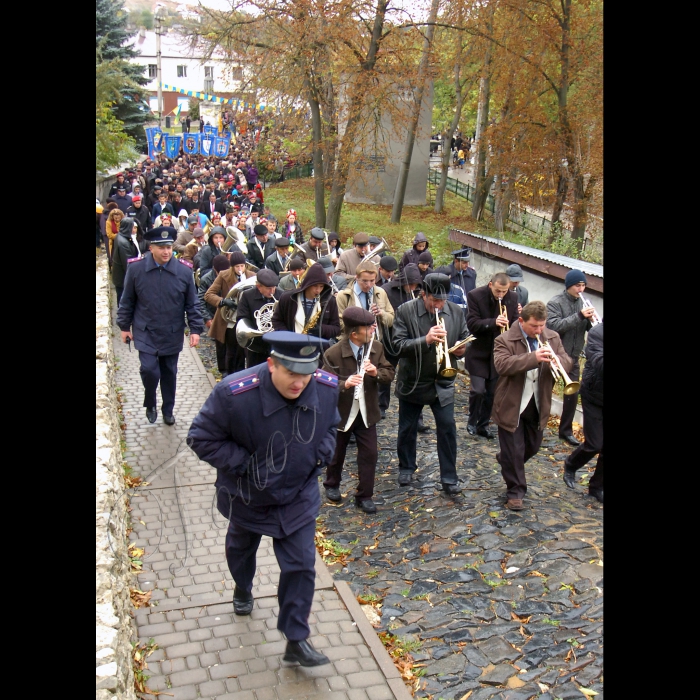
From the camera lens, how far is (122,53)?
3628 centimetres

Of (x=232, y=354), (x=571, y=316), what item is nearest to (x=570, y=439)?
(x=571, y=316)

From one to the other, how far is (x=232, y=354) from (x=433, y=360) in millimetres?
4041

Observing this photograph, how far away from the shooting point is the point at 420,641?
5.71 meters

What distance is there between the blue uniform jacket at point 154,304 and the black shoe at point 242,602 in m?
4.25

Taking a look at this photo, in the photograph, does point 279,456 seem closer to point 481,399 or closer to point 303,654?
point 303,654

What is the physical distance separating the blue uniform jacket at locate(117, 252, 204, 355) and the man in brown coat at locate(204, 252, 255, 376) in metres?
1.37

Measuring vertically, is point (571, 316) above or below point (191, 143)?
below

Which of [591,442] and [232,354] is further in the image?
[232,354]

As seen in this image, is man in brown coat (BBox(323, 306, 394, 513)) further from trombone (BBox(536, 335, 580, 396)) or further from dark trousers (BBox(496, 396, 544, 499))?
trombone (BBox(536, 335, 580, 396))

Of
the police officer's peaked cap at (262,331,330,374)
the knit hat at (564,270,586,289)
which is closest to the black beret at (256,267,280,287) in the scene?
the knit hat at (564,270,586,289)

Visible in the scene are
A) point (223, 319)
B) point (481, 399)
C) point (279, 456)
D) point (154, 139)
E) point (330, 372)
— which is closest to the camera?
point (279, 456)
